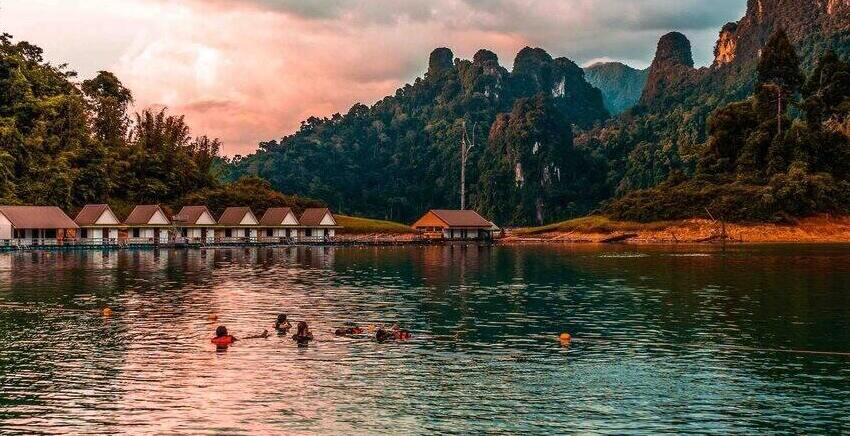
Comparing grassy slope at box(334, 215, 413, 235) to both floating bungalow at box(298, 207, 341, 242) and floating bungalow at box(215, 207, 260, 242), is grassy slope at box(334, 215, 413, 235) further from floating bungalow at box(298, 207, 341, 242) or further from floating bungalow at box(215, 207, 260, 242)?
floating bungalow at box(215, 207, 260, 242)

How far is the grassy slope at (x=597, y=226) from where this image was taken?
16600 centimetres

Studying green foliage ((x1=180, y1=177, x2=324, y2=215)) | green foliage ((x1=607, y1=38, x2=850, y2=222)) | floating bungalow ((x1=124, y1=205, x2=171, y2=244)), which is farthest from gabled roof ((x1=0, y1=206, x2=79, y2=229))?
green foliage ((x1=607, y1=38, x2=850, y2=222))

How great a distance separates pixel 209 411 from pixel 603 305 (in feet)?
115

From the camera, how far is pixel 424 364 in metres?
35.7

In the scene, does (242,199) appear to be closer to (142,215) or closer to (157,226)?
(157,226)

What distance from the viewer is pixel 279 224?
518ft

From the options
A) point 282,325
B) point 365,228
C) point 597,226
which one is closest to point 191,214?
point 365,228

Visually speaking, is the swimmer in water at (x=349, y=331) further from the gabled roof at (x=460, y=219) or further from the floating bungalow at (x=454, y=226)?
the gabled roof at (x=460, y=219)

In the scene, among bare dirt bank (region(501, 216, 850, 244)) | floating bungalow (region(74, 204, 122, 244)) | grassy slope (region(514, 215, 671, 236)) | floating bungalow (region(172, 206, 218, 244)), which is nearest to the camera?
floating bungalow (region(74, 204, 122, 244))

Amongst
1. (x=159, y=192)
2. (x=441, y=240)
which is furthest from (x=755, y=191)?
(x=159, y=192)

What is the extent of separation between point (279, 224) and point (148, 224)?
23968mm

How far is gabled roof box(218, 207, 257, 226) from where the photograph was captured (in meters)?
155

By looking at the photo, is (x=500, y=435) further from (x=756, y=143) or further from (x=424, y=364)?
(x=756, y=143)

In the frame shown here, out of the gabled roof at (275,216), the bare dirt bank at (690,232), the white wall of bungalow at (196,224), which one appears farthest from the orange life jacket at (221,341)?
the bare dirt bank at (690,232)
